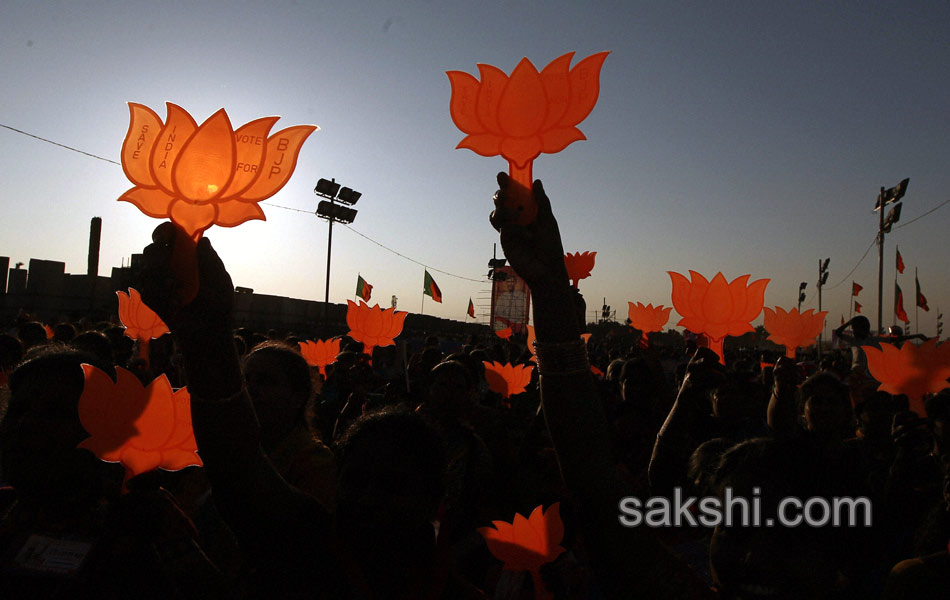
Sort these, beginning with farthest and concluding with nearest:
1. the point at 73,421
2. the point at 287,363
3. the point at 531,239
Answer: the point at 287,363
the point at 73,421
the point at 531,239

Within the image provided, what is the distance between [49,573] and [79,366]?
24.7 inches

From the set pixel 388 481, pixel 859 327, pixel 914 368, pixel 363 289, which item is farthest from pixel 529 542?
pixel 363 289

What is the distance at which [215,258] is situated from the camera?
1206 mm

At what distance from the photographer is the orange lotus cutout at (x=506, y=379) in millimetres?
5273

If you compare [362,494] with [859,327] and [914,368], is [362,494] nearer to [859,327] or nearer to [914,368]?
[914,368]

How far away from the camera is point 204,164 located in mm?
1311

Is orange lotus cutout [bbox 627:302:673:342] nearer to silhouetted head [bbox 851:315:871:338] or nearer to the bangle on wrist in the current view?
silhouetted head [bbox 851:315:871:338]

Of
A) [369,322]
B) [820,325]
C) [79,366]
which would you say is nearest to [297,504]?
[79,366]

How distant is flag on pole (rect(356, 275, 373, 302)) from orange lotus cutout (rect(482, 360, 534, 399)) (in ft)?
32.7

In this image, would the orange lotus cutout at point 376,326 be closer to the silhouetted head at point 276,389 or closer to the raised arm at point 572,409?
the silhouetted head at point 276,389

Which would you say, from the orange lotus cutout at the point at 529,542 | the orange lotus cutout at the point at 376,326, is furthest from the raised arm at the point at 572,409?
the orange lotus cutout at the point at 376,326

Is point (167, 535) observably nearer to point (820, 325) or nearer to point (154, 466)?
point (154, 466)

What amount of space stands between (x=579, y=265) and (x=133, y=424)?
2.30 metres

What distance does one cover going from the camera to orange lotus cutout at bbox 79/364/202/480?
62.4 inches
